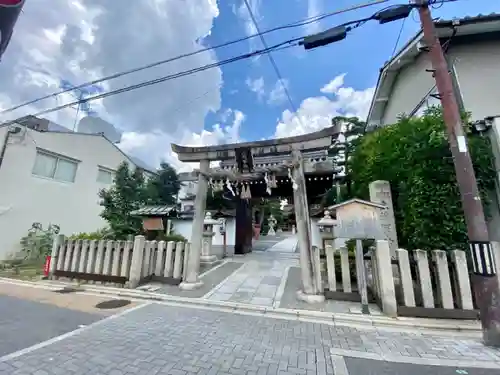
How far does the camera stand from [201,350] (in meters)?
3.08

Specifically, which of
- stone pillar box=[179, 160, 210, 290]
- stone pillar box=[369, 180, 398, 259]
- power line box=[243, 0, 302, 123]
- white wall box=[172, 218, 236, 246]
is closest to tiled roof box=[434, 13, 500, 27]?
power line box=[243, 0, 302, 123]

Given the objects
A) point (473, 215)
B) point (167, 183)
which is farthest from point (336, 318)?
point (167, 183)

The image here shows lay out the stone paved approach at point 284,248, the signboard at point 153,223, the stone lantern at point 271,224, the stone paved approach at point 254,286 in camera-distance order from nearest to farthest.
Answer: the stone paved approach at point 254,286 < the signboard at point 153,223 < the stone paved approach at point 284,248 < the stone lantern at point 271,224

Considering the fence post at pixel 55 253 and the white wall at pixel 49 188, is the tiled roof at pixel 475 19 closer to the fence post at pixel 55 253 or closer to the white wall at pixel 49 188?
the fence post at pixel 55 253

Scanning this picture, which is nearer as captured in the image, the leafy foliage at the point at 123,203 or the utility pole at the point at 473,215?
the utility pole at the point at 473,215

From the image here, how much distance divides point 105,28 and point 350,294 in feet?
31.5

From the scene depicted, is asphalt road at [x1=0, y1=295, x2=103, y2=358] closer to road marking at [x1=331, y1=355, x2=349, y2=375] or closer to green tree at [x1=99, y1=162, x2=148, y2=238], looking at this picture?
green tree at [x1=99, y1=162, x2=148, y2=238]

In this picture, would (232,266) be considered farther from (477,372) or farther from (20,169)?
(20,169)

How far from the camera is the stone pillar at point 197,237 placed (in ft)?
20.0

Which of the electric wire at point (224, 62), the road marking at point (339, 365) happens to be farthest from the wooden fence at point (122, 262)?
the road marking at point (339, 365)

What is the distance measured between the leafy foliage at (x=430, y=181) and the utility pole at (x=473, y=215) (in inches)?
44.6

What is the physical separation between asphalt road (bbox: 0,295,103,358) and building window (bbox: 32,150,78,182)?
7.64 meters

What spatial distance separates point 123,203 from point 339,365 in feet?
29.1

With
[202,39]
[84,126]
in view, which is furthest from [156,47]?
[84,126]
